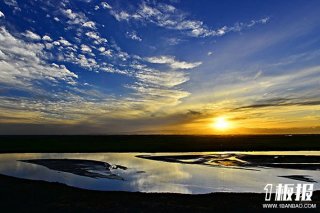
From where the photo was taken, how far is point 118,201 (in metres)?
21.0

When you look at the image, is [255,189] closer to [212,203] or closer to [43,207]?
[212,203]

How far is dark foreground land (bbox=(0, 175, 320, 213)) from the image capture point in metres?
19.2

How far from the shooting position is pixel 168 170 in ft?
123

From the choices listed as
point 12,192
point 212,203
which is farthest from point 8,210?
point 212,203

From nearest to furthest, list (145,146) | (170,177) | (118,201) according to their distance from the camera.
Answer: (118,201), (170,177), (145,146)

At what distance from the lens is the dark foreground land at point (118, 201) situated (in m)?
19.2

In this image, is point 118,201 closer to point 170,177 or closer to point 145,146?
point 170,177

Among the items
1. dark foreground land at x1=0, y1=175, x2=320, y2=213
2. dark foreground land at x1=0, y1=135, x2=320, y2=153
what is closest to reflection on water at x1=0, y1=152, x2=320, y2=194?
dark foreground land at x1=0, y1=175, x2=320, y2=213

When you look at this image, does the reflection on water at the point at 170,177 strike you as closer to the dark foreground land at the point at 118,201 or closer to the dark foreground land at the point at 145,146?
the dark foreground land at the point at 118,201

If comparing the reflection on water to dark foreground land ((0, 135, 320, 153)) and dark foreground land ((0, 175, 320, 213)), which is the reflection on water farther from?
dark foreground land ((0, 135, 320, 153))

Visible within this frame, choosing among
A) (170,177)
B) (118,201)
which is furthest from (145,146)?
(118,201)

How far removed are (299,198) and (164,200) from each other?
9212 mm

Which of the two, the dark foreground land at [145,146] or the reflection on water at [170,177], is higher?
the dark foreground land at [145,146]

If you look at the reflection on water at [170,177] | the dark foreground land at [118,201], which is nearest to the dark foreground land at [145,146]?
the reflection on water at [170,177]
